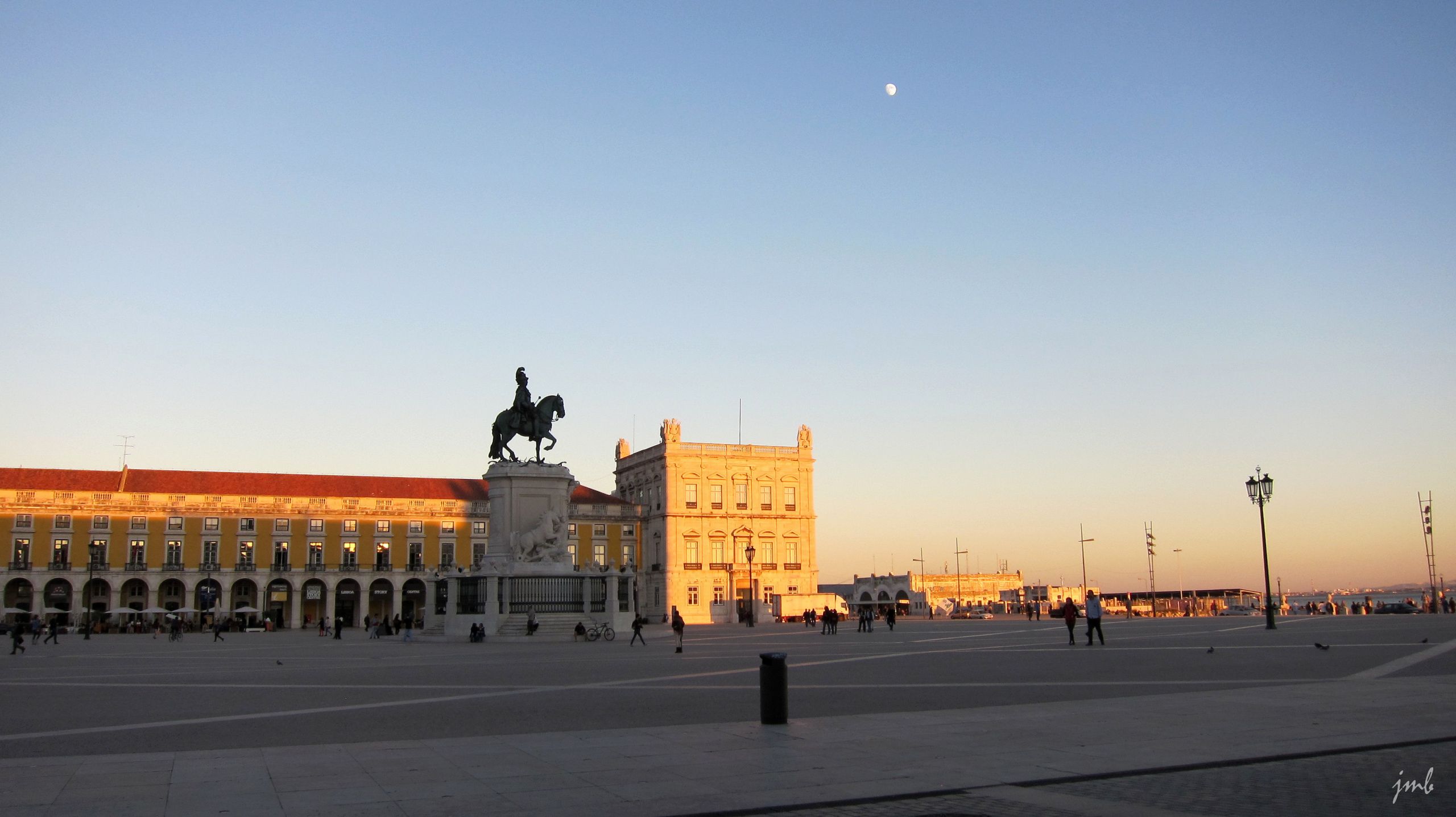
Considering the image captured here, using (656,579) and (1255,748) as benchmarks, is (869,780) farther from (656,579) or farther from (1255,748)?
(656,579)

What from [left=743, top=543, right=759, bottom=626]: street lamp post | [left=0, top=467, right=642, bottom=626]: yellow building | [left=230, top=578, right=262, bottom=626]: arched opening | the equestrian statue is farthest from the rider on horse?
[left=230, top=578, right=262, bottom=626]: arched opening

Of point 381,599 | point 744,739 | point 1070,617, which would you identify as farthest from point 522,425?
point 381,599

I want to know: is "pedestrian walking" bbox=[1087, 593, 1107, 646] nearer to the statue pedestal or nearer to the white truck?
the statue pedestal

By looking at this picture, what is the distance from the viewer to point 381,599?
82750 millimetres

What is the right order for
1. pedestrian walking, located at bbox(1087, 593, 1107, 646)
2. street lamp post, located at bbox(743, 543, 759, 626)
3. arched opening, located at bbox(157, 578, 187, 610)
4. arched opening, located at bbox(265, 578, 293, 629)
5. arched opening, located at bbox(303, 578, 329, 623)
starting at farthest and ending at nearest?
arched opening, located at bbox(303, 578, 329, 623) → arched opening, located at bbox(265, 578, 293, 629) → arched opening, located at bbox(157, 578, 187, 610) → street lamp post, located at bbox(743, 543, 759, 626) → pedestrian walking, located at bbox(1087, 593, 1107, 646)

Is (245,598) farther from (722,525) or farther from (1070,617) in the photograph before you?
(1070,617)

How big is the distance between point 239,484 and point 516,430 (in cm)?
4400

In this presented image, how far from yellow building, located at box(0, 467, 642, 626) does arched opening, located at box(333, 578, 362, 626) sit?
0.12m

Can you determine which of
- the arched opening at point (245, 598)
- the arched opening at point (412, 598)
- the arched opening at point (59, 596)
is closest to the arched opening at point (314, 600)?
the arched opening at point (245, 598)

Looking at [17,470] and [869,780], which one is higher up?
[17,470]

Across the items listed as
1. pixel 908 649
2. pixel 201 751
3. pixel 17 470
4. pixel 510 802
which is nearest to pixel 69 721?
pixel 201 751

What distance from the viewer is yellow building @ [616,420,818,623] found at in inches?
3492

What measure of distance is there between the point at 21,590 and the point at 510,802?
77307 millimetres

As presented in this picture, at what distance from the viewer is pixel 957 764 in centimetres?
986
